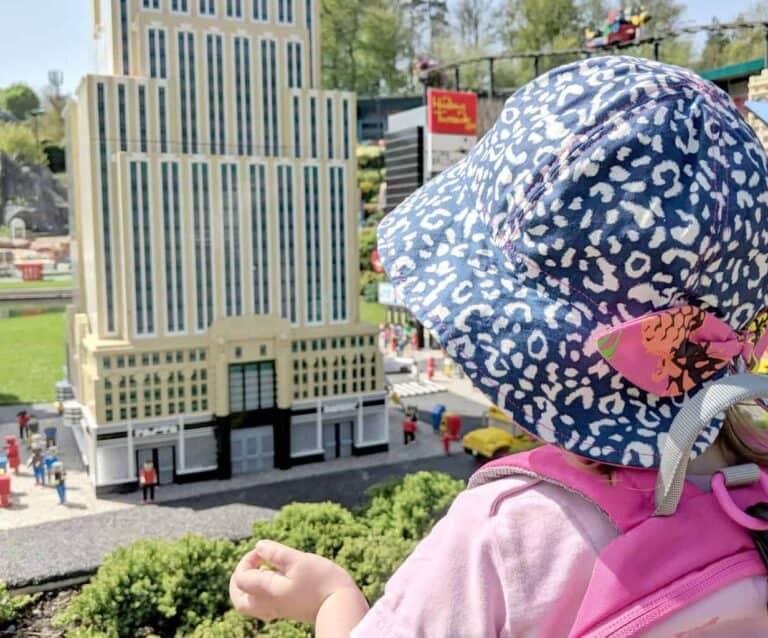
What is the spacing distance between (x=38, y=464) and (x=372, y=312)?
29.8 metres

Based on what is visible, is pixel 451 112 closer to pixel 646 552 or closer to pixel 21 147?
pixel 21 147

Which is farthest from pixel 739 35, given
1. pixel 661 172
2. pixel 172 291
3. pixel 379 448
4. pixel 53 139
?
pixel 661 172

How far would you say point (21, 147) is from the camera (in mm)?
55219

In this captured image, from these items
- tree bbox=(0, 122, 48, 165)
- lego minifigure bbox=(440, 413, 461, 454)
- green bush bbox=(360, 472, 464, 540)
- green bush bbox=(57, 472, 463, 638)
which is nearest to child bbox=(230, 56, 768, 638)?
green bush bbox=(57, 472, 463, 638)

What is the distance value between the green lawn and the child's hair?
3349 cm

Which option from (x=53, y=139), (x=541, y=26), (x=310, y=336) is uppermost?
(x=541, y=26)

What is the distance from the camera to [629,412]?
1538mm

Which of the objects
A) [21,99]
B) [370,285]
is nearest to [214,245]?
[370,285]

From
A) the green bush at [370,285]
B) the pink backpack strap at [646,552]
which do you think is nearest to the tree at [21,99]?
the green bush at [370,285]

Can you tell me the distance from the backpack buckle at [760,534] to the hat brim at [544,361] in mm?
163

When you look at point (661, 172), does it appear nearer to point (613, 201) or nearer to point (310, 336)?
point (613, 201)

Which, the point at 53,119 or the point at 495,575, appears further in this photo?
the point at 53,119

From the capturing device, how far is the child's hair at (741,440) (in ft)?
5.63

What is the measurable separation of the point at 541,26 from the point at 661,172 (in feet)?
205
